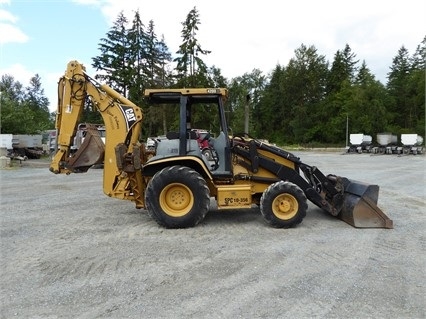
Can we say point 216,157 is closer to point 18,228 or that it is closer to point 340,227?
point 340,227

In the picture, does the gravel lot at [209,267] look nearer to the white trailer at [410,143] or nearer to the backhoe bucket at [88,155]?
the backhoe bucket at [88,155]

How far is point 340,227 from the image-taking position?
21.8 ft

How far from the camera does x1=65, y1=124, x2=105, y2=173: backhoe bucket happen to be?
23.6 ft

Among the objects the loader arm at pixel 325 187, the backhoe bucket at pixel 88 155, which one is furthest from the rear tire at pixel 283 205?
the backhoe bucket at pixel 88 155

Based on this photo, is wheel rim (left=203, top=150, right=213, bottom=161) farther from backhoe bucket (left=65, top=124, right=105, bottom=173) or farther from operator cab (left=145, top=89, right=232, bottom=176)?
backhoe bucket (left=65, top=124, right=105, bottom=173)

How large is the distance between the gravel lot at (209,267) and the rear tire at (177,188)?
22cm

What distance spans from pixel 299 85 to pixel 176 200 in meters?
65.6

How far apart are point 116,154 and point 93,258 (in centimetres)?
222

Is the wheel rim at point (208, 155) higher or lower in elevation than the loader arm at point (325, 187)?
higher

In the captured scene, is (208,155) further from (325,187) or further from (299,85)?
(299,85)

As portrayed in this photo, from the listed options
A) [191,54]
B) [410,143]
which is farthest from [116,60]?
[410,143]

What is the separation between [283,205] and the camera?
259 inches

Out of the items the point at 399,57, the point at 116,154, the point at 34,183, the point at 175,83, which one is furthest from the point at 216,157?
the point at 399,57

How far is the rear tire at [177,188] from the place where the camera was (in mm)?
6422
